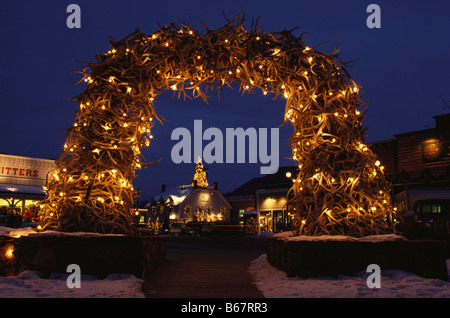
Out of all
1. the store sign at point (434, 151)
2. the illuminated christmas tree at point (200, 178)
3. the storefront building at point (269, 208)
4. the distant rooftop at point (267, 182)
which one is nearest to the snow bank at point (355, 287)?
the store sign at point (434, 151)

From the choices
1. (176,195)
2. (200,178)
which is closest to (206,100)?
(200,178)

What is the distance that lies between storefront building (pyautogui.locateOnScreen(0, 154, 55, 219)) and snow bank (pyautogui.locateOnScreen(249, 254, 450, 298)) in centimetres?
1772

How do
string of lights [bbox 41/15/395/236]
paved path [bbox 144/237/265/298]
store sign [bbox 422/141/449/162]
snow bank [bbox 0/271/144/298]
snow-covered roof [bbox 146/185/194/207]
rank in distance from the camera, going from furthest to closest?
snow-covered roof [bbox 146/185/194/207], store sign [bbox 422/141/449/162], string of lights [bbox 41/15/395/236], paved path [bbox 144/237/265/298], snow bank [bbox 0/271/144/298]

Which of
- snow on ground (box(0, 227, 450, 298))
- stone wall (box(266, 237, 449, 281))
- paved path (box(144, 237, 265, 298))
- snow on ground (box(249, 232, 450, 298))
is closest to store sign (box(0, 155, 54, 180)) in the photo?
paved path (box(144, 237, 265, 298))

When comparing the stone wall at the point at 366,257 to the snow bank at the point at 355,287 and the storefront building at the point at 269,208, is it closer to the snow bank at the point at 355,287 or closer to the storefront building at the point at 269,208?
the snow bank at the point at 355,287

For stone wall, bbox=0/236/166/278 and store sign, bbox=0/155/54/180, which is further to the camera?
store sign, bbox=0/155/54/180

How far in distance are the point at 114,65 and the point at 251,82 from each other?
2.49m

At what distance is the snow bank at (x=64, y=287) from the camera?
4156 millimetres

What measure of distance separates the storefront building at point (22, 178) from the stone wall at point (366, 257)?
58.2 feet

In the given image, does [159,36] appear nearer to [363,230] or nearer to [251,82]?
[251,82]

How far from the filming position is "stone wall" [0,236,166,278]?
5043 millimetres

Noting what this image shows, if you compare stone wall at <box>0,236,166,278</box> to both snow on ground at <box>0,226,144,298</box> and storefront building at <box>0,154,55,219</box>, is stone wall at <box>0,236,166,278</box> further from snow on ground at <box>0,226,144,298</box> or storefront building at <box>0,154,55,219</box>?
storefront building at <box>0,154,55,219</box>
